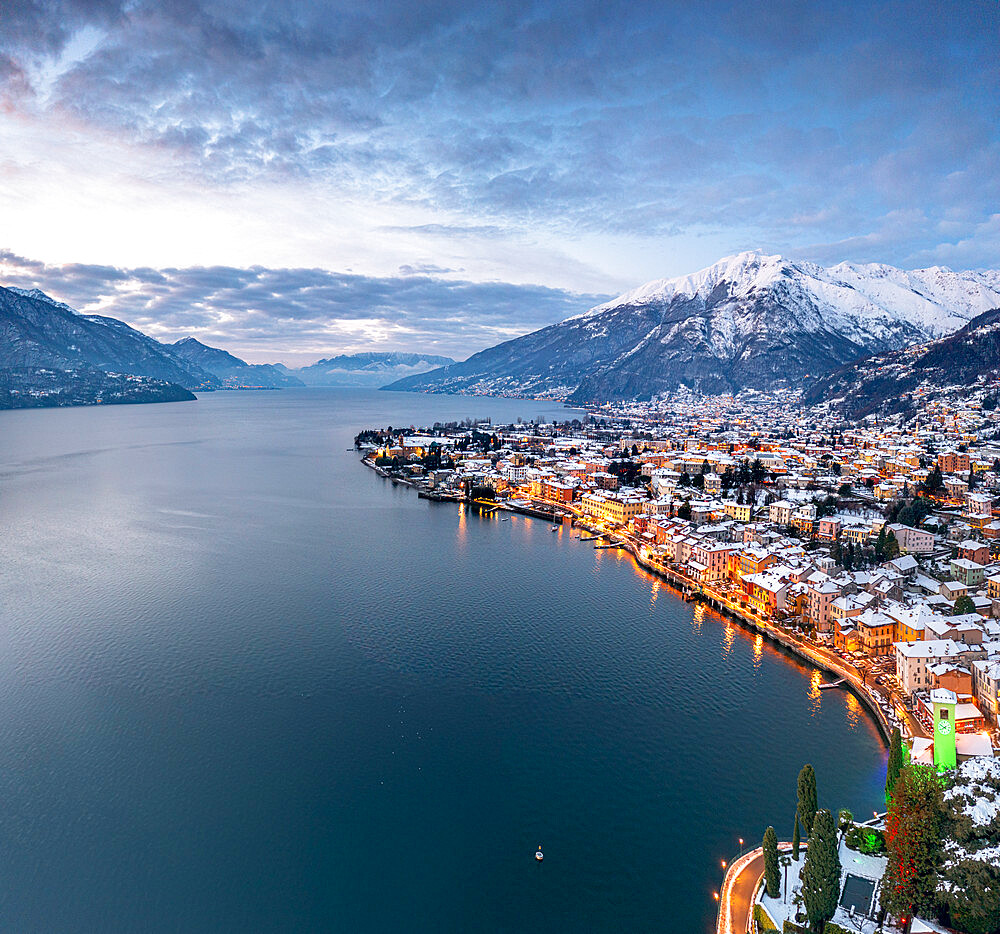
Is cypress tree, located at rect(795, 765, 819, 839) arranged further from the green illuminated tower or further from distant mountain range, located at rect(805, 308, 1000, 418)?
distant mountain range, located at rect(805, 308, 1000, 418)

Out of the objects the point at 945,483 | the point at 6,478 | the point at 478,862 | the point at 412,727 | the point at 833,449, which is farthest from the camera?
the point at 833,449

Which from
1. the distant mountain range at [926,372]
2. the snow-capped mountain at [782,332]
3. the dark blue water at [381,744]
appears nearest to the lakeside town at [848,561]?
the dark blue water at [381,744]

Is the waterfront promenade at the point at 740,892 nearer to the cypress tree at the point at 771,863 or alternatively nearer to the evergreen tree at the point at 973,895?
the cypress tree at the point at 771,863

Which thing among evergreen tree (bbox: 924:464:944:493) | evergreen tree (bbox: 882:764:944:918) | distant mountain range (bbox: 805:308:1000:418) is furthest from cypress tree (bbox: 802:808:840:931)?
distant mountain range (bbox: 805:308:1000:418)

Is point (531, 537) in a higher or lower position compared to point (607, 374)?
lower

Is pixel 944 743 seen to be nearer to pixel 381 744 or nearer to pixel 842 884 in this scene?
pixel 842 884

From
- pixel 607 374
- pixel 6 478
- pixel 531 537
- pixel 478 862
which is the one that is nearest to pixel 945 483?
pixel 531 537

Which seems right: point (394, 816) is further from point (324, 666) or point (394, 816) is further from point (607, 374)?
point (607, 374)
